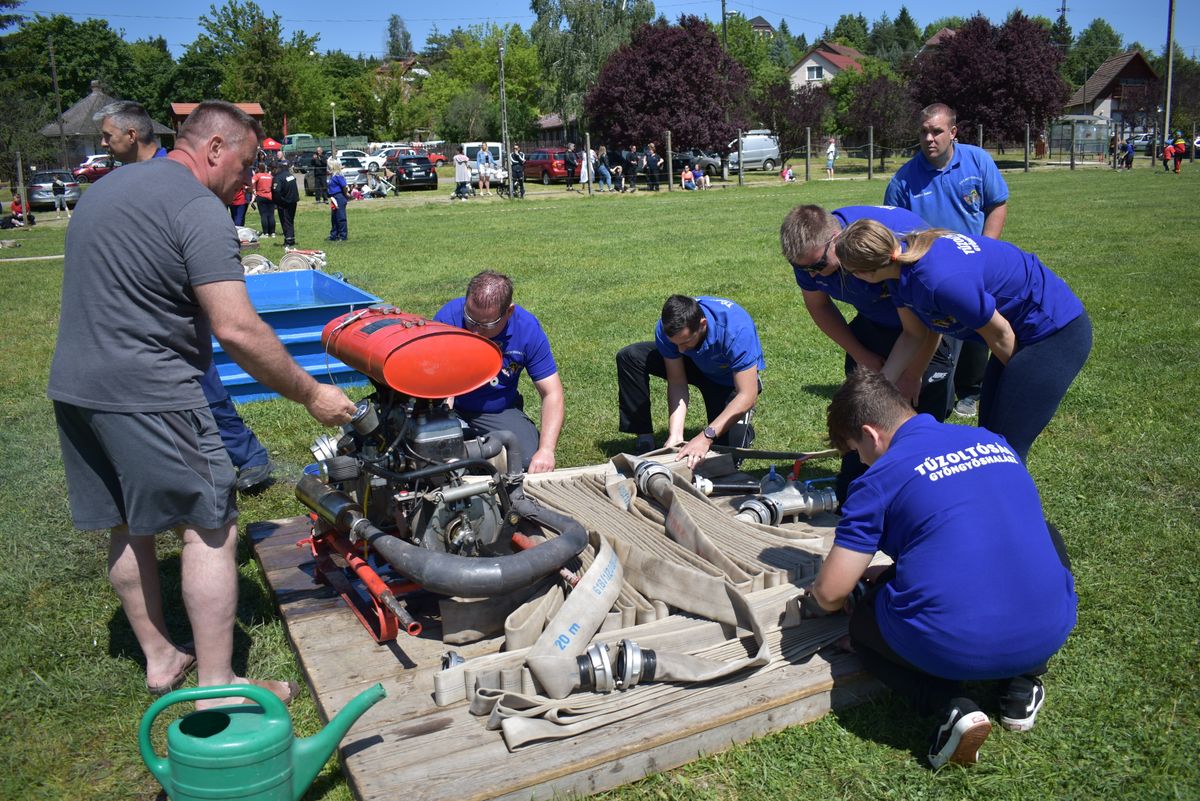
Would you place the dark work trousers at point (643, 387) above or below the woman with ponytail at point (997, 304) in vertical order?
below

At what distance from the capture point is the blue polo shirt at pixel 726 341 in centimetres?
541

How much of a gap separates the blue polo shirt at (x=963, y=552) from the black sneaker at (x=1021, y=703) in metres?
0.19

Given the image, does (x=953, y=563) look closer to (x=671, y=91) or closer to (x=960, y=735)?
(x=960, y=735)

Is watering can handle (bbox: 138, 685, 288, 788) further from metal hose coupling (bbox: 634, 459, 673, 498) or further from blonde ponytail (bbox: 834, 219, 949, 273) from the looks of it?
blonde ponytail (bbox: 834, 219, 949, 273)

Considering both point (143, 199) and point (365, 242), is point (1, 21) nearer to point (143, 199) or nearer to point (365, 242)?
point (365, 242)

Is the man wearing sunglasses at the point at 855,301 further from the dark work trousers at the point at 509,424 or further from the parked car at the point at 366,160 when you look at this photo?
the parked car at the point at 366,160

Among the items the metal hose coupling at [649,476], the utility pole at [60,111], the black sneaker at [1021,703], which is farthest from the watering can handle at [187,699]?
the utility pole at [60,111]

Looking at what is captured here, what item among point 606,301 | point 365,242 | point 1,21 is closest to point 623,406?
point 606,301

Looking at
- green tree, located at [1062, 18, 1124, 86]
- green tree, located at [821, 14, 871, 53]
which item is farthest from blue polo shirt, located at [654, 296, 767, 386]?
green tree, located at [821, 14, 871, 53]

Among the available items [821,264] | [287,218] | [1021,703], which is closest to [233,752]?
[1021,703]

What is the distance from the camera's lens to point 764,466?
5891 millimetres

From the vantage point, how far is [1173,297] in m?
10.3

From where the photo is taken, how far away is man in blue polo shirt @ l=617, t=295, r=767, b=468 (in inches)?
208

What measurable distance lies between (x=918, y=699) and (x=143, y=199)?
9.73ft
